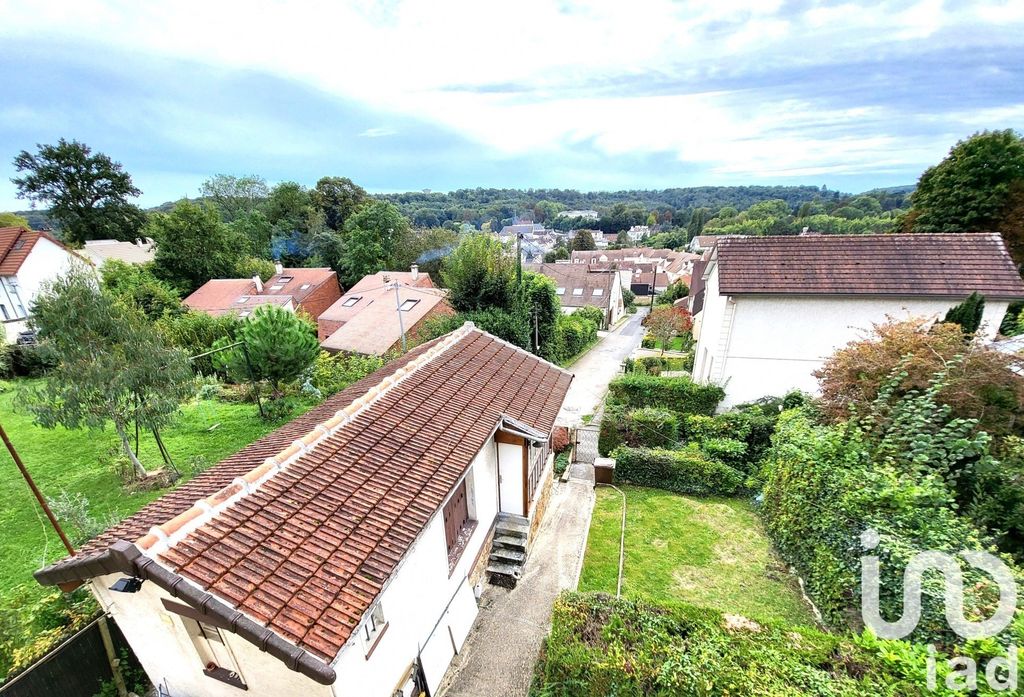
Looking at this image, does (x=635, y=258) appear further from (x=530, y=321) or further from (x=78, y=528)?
(x=78, y=528)

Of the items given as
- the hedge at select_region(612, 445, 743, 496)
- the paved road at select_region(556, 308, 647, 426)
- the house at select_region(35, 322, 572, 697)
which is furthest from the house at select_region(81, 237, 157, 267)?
the hedge at select_region(612, 445, 743, 496)

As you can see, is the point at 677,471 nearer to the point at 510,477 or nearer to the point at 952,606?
the point at 510,477

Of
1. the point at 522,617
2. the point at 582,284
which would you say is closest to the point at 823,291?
the point at 522,617

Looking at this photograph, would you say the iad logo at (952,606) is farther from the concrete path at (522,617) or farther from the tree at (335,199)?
the tree at (335,199)

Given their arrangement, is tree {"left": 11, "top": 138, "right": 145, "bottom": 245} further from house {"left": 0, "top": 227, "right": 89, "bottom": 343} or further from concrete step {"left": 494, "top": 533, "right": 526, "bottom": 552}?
concrete step {"left": 494, "top": 533, "right": 526, "bottom": 552}

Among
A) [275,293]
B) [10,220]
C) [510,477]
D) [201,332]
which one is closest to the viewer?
[510,477]

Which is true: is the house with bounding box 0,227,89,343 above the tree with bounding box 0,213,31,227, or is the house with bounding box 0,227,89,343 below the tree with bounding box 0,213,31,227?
→ below
